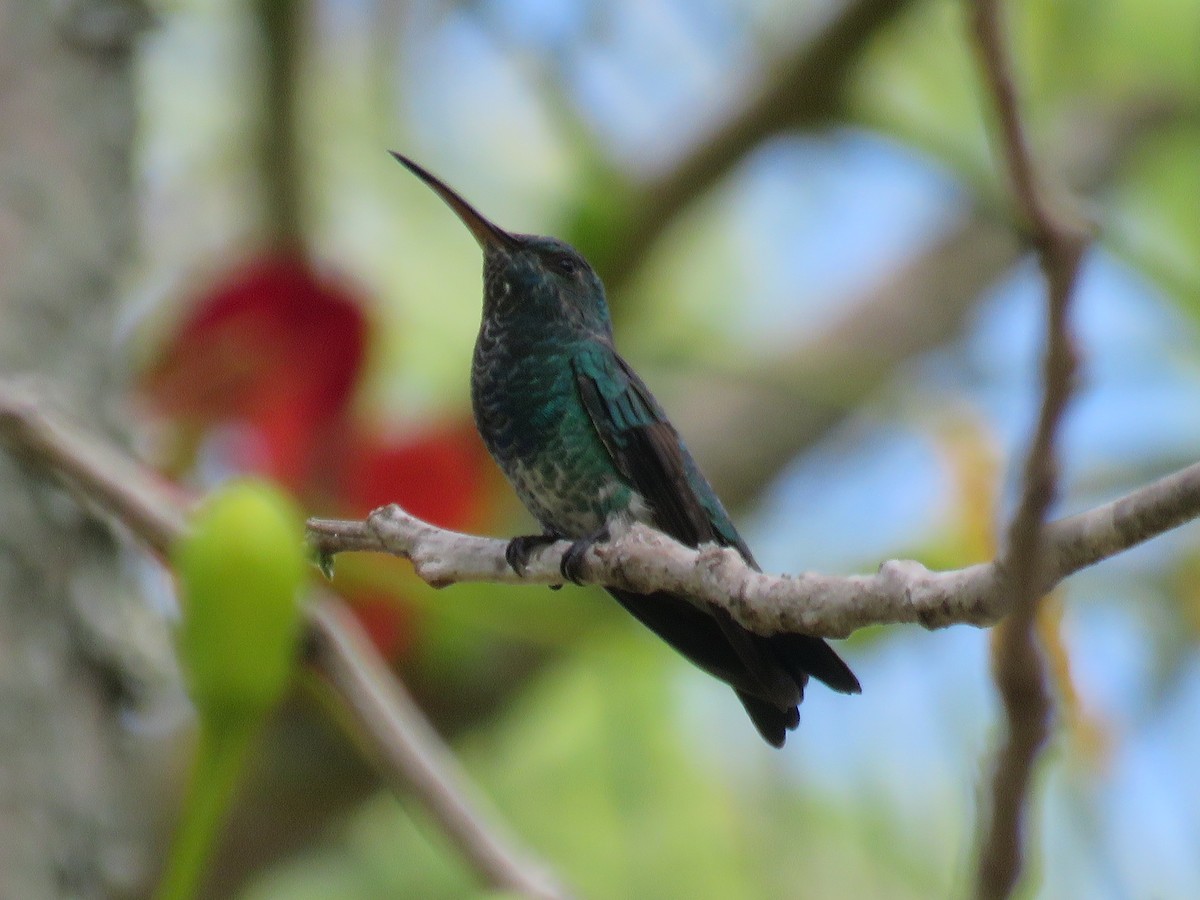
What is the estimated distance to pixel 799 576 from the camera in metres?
0.75

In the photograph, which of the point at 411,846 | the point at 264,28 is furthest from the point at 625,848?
the point at 264,28

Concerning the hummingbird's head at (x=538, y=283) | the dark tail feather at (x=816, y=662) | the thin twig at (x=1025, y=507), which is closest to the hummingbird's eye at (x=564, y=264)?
the hummingbird's head at (x=538, y=283)

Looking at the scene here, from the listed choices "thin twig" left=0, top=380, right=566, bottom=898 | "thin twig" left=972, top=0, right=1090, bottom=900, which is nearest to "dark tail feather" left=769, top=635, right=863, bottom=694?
A: "thin twig" left=0, top=380, right=566, bottom=898

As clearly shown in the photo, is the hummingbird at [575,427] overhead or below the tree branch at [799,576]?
overhead

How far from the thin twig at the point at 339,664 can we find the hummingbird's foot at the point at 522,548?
5.8 inches

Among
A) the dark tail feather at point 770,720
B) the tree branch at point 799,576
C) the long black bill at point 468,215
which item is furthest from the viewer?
the long black bill at point 468,215

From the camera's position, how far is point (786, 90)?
2445 mm

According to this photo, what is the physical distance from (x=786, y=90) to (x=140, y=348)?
1185 mm

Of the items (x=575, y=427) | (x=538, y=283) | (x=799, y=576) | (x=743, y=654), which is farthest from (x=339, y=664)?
(x=538, y=283)

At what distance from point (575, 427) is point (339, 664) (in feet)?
1.87

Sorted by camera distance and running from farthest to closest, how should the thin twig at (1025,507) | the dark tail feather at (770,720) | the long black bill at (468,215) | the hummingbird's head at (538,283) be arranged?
the hummingbird's head at (538,283) → the long black bill at (468,215) → the dark tail feather at (770,720) → the thin twig at (1025,507)

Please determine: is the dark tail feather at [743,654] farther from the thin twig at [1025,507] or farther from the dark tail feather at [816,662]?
the thin twig at [1025,507]

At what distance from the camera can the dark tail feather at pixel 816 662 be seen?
102 centimetres

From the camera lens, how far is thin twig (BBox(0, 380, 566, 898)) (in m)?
1.05
